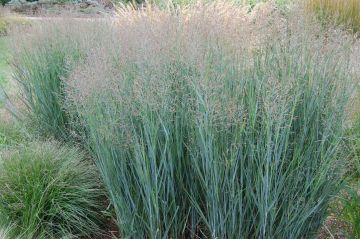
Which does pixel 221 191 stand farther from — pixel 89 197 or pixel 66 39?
pixel 66 39

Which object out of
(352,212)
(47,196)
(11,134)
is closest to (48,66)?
(11,134)

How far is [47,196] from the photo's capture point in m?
3.12

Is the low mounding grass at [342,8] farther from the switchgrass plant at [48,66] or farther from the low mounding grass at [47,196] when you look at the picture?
the low mounding grass at [47,196]

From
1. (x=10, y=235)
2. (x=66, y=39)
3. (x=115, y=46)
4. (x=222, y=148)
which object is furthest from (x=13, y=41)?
(x=222, y=148)

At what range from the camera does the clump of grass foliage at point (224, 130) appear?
238cm

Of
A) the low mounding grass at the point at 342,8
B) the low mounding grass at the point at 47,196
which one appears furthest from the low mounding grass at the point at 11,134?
the low mounding grass at the point at 342,8

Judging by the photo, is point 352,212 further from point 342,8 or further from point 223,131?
point 342,8

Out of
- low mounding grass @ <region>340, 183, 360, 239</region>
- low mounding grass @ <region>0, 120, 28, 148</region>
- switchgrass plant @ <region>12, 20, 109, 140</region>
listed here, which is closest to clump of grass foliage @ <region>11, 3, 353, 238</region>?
low mounding grass @ <region>340, 183, 360, 239</region>

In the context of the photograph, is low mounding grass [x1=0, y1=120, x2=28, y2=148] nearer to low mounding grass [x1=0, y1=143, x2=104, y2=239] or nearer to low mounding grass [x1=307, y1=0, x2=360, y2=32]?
low mounding grass [x1=0, y1=143, x2=104, y2=239]

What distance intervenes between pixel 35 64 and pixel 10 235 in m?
1.85

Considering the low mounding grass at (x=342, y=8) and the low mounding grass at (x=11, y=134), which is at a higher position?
the low mounding grass at (x=342, y=8)

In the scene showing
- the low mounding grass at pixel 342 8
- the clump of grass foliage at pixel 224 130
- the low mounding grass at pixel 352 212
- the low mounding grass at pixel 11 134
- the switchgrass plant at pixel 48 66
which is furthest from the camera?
the low mounding grass at pixel 342 8

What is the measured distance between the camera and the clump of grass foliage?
7.82 feet

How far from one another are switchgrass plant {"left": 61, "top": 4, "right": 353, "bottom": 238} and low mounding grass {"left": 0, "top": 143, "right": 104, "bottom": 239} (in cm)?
53
